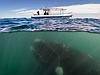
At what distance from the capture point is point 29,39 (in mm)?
31016

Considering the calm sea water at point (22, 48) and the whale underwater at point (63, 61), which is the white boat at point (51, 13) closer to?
the whale underwater at point (63, 61)

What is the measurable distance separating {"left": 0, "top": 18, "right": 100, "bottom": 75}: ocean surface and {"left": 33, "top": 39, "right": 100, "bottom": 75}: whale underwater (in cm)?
133

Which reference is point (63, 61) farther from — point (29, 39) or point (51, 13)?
point (29, 39)

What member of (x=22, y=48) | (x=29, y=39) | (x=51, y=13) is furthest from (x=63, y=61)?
(x=22, y=48)

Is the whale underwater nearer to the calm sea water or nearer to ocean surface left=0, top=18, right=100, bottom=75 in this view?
ocean surface left=0, top=18, right=100, bottom=75

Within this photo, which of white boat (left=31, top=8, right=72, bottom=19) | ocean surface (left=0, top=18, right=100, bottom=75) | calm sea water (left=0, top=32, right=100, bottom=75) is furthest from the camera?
calm sea water (left=0, top=32, right=100, bottom=75)

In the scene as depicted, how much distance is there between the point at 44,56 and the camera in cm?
1577

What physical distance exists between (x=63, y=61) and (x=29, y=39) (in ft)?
56.8

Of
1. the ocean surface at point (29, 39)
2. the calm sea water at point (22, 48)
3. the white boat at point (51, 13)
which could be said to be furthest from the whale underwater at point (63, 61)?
the calm sea water at point (22, 48)

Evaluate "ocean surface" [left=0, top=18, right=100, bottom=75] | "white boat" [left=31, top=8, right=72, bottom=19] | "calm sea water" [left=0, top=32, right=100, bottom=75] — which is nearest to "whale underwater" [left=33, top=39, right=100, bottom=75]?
"ocean surface" [left=0, top=18, right=100, bottom=75]

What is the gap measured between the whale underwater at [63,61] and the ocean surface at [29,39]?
4.35ft

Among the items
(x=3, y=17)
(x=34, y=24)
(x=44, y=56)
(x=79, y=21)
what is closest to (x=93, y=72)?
(x=44, y=56)

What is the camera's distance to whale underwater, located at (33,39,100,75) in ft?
41.8

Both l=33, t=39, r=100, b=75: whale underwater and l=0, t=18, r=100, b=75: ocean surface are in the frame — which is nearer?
l=33, t=39, r=100, b=75: whale underwater
